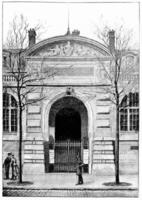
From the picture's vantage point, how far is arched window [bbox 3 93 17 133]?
46.8 feet

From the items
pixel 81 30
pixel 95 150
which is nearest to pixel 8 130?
pixel 95 150

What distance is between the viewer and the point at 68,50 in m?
14.4

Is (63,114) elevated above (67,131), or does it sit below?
above

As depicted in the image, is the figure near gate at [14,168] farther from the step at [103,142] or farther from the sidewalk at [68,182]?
the step at [103,142]

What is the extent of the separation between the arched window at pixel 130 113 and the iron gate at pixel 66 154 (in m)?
1.49

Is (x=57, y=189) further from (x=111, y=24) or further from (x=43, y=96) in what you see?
(x=111, y=24)

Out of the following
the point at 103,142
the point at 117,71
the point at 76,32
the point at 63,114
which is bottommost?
the point at 103,142

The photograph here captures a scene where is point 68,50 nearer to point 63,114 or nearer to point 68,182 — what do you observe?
point 63,114

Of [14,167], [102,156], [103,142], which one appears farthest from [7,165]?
[103,142]

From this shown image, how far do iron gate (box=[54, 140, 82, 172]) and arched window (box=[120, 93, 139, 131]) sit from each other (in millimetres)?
1494

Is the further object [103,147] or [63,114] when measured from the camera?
[63,114]

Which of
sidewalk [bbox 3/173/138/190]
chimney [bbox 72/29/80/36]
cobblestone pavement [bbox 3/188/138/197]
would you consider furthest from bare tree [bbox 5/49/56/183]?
chimney [bbox 72/29/80/36]

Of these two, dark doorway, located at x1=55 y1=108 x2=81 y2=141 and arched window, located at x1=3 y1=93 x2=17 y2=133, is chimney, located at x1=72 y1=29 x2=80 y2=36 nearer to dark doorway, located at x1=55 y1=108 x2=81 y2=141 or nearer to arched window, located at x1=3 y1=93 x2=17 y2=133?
dark doorway, located at x1=55 y1=108 x2=81 y2=141

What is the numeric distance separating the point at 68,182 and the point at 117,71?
139 inches
